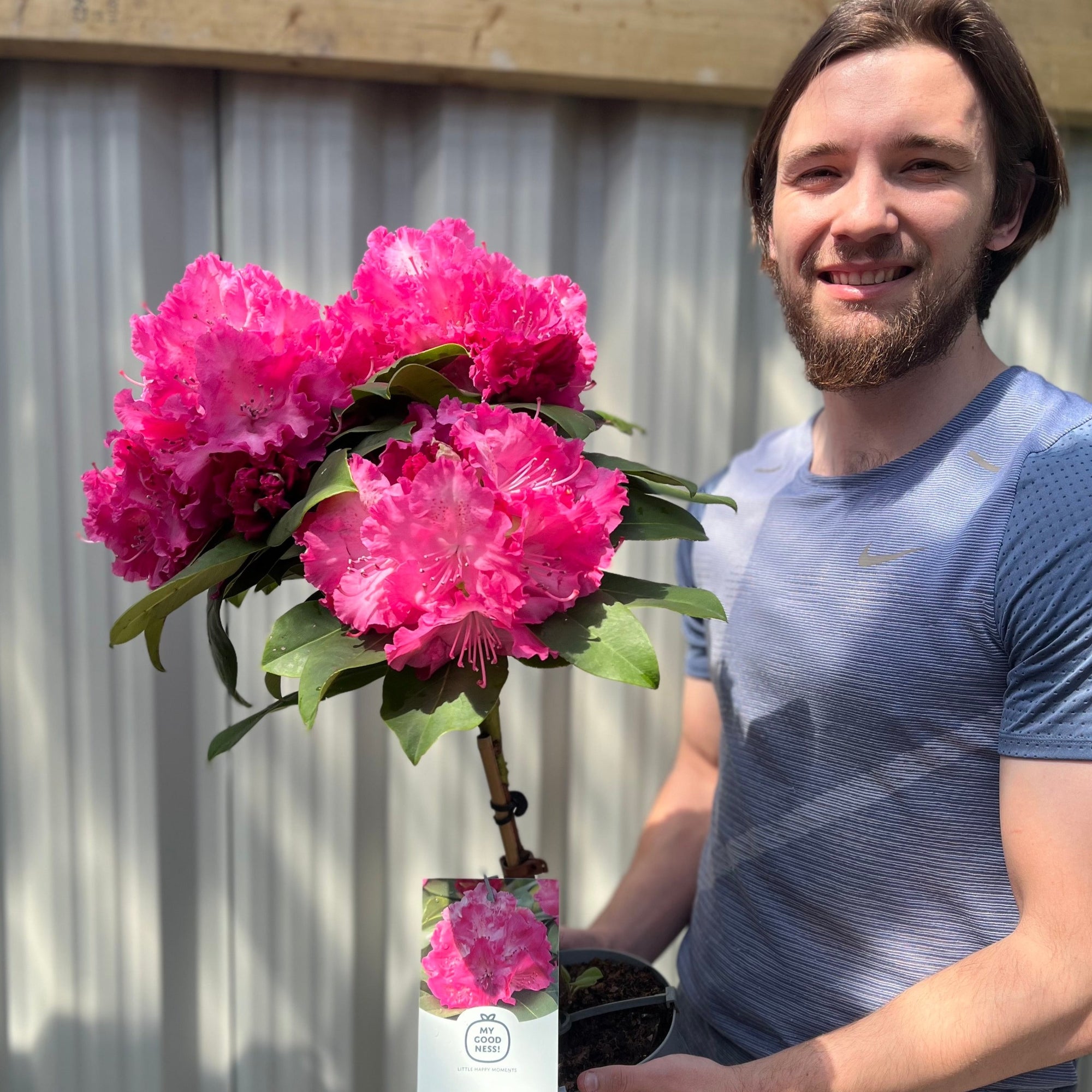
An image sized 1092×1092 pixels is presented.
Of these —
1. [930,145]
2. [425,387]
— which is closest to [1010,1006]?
[425,387]

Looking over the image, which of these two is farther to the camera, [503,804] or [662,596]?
[503,804]

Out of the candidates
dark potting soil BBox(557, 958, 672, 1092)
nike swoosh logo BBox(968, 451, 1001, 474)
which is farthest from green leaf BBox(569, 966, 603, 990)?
nike swoosh logo BBox(968, 451, 1001, 474)

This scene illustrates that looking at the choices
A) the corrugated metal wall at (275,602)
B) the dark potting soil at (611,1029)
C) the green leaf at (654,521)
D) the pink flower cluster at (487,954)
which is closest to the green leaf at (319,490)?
the green leaf at (654,521)

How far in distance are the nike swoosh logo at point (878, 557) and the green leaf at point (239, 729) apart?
0.67 meters

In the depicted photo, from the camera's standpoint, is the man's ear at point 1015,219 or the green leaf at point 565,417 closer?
the green leaf at point 565,417

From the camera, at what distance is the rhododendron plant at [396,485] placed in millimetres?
657

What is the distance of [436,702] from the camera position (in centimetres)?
70

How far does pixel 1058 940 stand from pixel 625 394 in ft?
3.51

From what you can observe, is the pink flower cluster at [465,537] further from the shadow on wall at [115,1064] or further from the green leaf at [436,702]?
the shadow on wall at [115,1064]

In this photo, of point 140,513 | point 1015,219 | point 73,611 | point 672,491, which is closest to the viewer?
point 140,513

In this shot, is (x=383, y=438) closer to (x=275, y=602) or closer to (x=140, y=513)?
(x=140, y=513)

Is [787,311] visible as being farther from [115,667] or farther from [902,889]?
[115,667]

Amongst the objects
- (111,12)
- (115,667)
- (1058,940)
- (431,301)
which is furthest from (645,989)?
(111,12)

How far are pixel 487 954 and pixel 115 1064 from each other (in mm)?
1307
